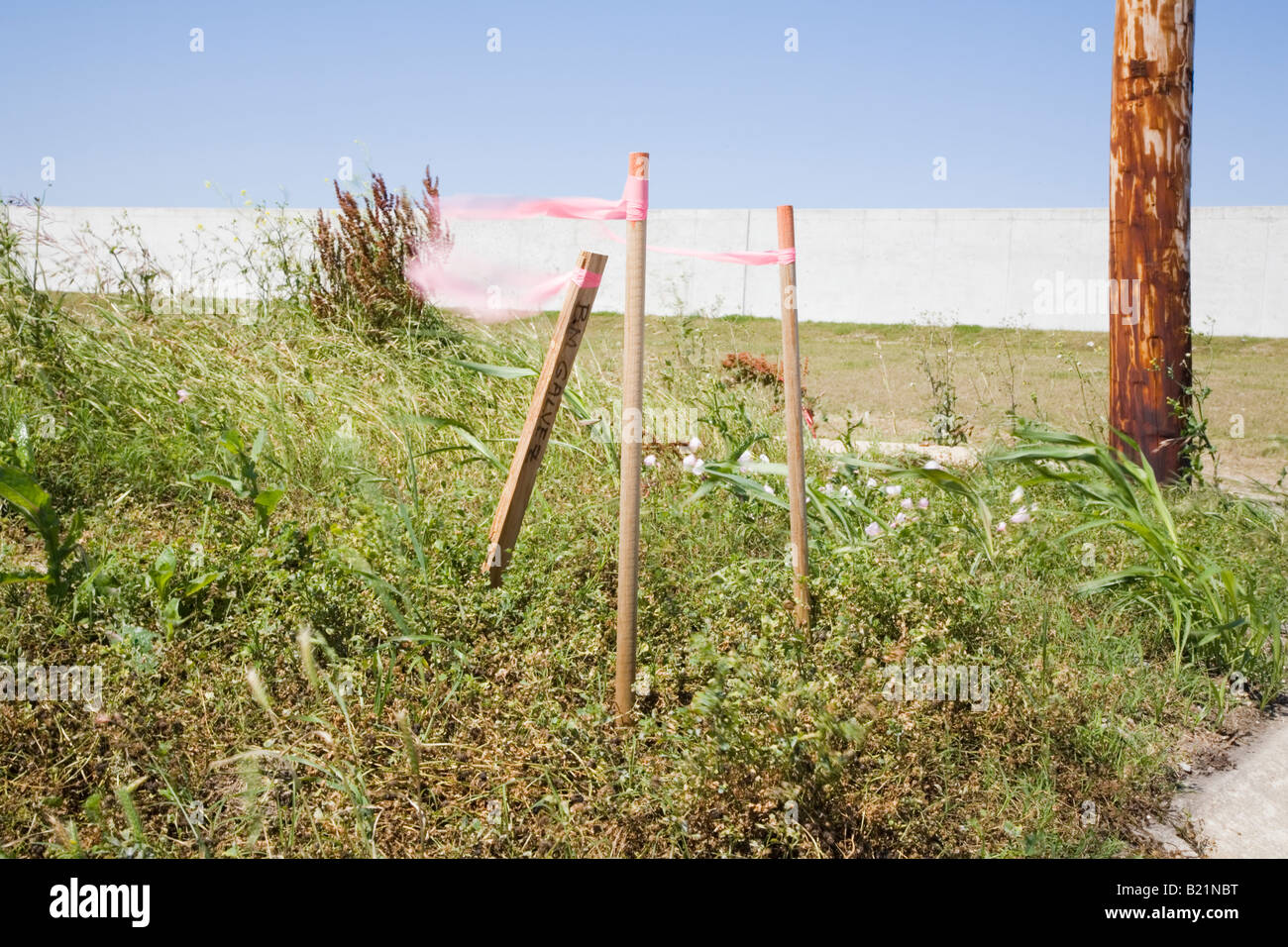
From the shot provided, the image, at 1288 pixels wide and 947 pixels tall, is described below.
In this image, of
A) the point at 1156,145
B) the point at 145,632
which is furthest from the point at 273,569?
the point at 1156,145

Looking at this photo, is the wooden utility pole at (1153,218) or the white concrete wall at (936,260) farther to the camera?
the white concrete wall at (936,260)

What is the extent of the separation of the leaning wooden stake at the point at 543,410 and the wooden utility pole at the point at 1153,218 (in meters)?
3.11

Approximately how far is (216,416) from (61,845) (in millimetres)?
2368

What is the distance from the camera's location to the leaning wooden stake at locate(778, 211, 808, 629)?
111 inches

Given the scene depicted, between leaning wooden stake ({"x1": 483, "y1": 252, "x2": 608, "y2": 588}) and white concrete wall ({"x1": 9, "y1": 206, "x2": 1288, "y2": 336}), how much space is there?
13.0m

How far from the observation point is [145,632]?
267cm

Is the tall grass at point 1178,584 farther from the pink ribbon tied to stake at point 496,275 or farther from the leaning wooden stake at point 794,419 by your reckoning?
the pink ribbon tied to stake at point 496,275

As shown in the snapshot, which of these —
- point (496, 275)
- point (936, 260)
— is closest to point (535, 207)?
point (496, 275)

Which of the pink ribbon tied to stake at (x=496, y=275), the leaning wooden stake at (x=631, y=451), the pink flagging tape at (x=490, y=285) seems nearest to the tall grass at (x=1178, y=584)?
the pink ribbon tied to stake at (x=496, y=275)

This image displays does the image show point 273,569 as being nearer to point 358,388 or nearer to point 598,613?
point 598,613

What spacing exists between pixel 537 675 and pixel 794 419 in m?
1.06

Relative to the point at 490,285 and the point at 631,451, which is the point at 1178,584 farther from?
the point at 490,285

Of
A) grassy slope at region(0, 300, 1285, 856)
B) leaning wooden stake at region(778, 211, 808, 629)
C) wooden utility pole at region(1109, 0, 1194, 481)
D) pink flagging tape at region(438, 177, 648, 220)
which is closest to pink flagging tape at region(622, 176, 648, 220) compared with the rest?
pink flagging tape at region(438, 177, 648, 220)

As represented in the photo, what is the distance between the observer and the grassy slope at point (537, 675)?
7.12ft
